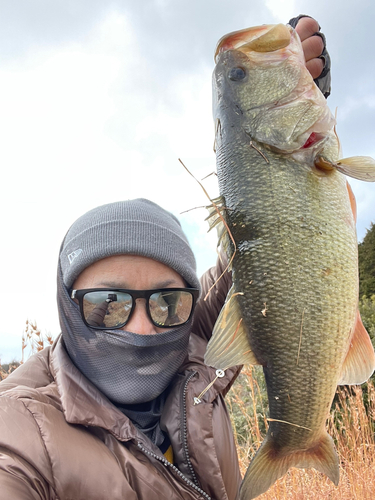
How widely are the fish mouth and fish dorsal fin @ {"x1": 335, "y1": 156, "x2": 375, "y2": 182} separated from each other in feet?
2.16

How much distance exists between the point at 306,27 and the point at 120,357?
177 cm

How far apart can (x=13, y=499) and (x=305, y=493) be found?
3235 mm

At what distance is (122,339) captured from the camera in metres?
1.78

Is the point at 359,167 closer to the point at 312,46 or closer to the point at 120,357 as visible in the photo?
the point at 312,46

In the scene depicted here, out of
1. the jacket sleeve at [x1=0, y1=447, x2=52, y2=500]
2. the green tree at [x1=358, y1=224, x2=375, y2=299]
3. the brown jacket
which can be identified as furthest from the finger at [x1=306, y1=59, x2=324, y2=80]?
the green tree at [x1=358, y1=224, x2=375, y2=299]

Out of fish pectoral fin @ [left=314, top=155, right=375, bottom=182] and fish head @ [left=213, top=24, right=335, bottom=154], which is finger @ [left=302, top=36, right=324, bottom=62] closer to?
fish head @ [left=213, top=24, right=335, bottom=154]

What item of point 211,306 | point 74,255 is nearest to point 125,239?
point 74,255

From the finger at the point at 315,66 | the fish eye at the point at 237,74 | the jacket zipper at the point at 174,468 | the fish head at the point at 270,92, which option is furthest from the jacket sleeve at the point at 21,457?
the finger at the point at 315,66

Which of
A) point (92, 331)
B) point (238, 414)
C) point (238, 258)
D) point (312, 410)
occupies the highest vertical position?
point (238, 258)

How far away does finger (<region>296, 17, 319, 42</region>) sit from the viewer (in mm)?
1786

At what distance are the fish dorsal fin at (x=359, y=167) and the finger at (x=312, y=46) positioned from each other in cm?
64

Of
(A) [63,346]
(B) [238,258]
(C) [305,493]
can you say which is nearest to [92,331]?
(A) [63,346]

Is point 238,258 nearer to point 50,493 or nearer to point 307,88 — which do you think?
point 307,88

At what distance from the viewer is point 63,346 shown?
1.92 metres
